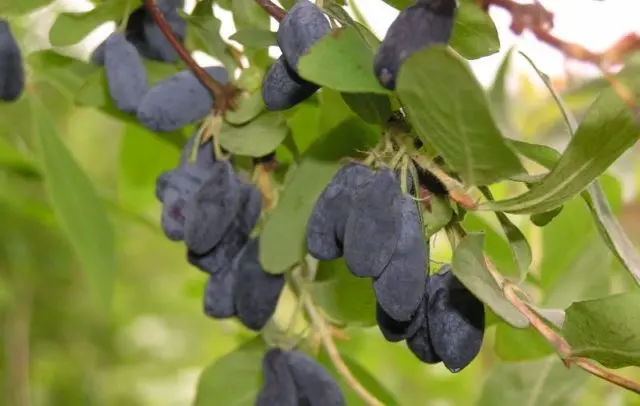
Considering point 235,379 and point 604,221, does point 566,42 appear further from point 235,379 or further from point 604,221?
point 235,379

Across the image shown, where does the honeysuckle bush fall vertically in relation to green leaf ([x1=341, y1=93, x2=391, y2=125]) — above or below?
below

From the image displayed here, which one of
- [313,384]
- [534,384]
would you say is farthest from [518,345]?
[313,384]

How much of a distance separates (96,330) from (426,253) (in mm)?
1197

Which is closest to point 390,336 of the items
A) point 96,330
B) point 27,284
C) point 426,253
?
point 426,253

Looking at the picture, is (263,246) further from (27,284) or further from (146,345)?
(146,345)

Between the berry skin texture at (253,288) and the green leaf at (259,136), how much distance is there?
5 centimetres

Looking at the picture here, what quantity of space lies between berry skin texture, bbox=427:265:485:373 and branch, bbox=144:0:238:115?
143 millimetres

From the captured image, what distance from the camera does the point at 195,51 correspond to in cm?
53

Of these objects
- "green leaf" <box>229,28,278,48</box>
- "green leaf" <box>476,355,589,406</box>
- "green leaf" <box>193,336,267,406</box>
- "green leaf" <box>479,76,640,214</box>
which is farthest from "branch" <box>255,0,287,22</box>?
"green leaf" <box>476,355,589,406</box>

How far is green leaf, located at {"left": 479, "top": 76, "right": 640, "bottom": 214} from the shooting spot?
263mm

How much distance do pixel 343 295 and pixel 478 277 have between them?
A: 178 mm

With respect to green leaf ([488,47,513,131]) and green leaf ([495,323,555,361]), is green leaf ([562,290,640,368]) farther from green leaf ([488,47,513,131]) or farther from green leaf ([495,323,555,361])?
green leaf ([488,47,513,131])

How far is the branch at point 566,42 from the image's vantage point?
25 cm

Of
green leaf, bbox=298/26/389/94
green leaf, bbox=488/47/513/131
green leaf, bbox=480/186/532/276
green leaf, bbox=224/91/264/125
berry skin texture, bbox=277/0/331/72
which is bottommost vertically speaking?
green leaf, bbox=488/47/513/131
